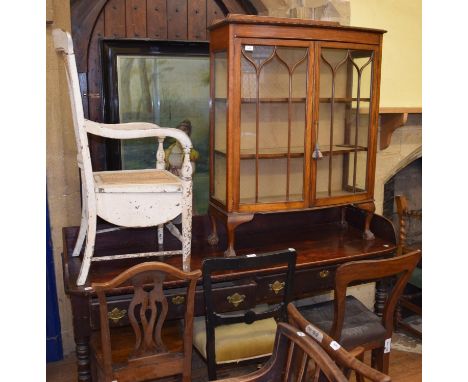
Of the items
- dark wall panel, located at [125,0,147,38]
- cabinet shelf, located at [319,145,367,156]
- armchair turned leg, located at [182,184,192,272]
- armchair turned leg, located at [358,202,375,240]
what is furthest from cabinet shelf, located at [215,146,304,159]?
dark wall panel, located at [125,0,147,38]

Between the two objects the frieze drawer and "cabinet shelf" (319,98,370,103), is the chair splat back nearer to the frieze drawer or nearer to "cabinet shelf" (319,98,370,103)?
the frieze drawer

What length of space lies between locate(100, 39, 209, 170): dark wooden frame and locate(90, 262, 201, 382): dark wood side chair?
878 millimetres

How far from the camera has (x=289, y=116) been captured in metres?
2.22

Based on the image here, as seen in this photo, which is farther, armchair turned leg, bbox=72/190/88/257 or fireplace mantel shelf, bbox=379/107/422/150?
fireplace mantel shelf, bbox=379/107/422/150

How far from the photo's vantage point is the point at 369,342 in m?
2.05

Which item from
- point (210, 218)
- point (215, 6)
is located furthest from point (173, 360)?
point (215, 6)

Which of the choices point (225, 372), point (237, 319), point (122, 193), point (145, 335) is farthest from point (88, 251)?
point (225, 372)

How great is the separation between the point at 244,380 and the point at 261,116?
1215mm

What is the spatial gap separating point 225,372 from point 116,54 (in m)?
1.70

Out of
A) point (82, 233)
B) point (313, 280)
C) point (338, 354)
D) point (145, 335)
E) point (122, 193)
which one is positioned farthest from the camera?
point (313, 280)

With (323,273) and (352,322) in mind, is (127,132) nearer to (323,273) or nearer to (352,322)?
(323,273)

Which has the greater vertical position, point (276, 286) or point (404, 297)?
point (276, 286)

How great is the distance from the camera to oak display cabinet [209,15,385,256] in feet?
6.83
